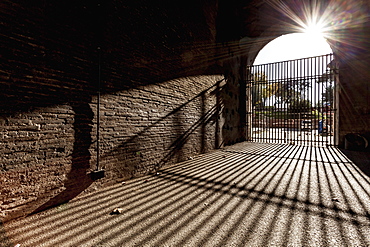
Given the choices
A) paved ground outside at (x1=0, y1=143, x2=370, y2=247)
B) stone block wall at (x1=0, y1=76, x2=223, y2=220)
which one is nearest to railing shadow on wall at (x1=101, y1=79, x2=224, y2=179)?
stone block wall at (x1=0, y1=76, x2=223, y2=220)

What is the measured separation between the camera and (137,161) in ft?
11.6

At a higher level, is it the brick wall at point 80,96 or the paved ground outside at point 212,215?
the brick wall at point 80,96

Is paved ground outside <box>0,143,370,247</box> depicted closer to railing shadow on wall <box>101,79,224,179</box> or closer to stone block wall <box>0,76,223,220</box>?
stone block wall <box>0,76,223,220</box>

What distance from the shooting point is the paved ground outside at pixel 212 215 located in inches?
64.2

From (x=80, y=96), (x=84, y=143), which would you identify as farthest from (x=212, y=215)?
(x=80, y=96)

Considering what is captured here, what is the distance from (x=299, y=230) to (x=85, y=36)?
3.94 meters

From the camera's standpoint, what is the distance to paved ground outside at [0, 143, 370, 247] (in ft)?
5.35

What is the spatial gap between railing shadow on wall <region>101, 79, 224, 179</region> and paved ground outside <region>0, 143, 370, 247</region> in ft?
1.37

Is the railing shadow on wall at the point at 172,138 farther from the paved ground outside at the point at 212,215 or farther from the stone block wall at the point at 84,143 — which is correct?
the paved ground outside at the point at 212,215

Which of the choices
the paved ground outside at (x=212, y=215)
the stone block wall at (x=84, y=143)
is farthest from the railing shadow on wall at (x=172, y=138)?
the paved ground outside at (x=212, y=215)

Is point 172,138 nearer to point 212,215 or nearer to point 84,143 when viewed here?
point 84,143

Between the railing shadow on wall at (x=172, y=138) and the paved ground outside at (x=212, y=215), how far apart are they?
418 mm

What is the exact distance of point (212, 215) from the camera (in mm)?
2061

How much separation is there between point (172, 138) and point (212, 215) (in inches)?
107
